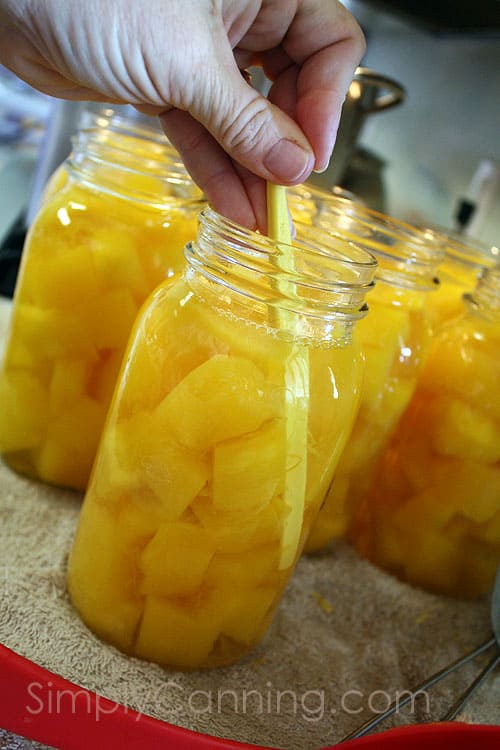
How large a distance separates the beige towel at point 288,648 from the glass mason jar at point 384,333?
79 millimetres

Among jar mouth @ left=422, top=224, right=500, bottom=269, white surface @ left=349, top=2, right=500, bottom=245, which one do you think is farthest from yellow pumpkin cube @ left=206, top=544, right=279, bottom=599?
white surface @ left=349, top=2, right=500, bottom=245

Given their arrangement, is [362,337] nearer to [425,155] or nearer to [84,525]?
[84,525]

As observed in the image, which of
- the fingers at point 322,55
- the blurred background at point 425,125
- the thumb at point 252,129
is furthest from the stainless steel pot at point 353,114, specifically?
the thumb at point 252,129

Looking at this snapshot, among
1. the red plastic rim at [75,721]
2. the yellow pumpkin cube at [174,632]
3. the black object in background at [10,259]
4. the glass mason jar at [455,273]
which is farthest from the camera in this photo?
the black object in background at [10,259]

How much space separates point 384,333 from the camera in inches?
23.3

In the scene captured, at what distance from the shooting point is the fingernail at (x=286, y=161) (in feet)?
1.45

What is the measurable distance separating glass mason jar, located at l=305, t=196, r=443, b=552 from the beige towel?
0.08 m

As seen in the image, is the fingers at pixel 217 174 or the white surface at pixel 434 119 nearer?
the fingers at pixel 217 174

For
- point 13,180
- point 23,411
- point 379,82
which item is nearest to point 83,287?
point 23,411

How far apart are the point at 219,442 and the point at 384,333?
21 centimetres

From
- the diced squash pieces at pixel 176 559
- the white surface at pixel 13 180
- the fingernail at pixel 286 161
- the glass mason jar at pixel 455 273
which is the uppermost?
the fingernail at pixel 286 161

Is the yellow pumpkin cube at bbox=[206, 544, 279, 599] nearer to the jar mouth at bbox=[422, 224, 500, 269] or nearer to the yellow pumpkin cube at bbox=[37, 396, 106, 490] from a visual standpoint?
the yellow pumpkin cube at bbox=[37, 396, 106, 490]

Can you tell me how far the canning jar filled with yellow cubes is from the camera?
58 centimetres

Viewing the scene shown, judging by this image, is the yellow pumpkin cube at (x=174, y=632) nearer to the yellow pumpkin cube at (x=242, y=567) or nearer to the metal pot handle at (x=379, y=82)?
the yellow pumpkin cube at (x=242, y=567)
